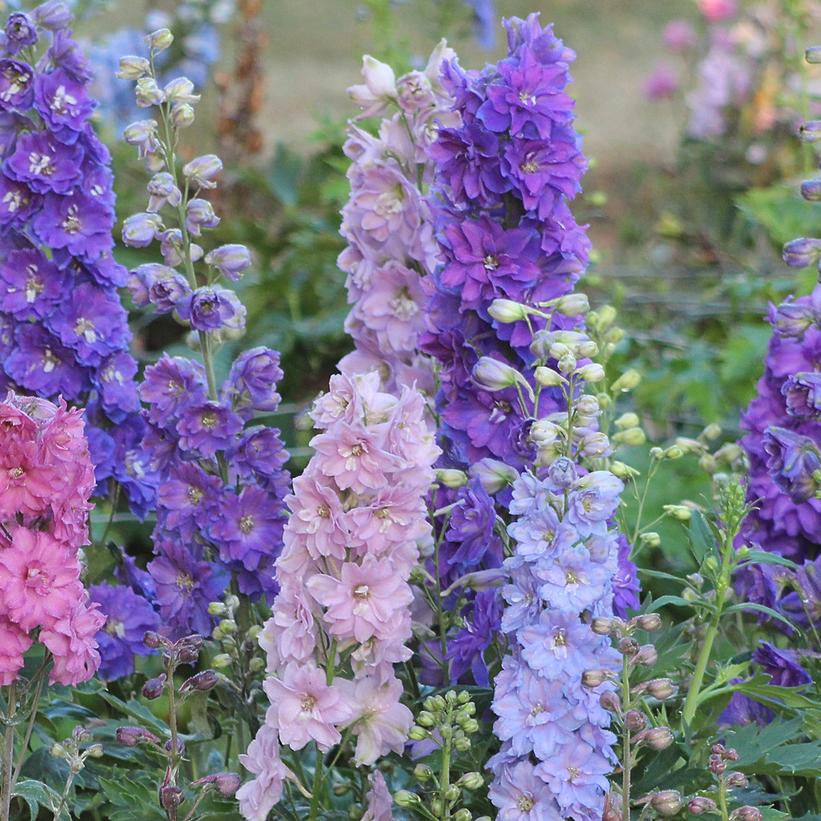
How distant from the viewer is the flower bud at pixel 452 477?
188 centimetres

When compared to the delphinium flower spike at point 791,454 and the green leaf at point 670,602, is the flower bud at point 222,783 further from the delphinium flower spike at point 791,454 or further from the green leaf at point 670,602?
the delphinium flower spike at point 791,454

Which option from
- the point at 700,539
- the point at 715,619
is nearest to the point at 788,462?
the point at 700,539

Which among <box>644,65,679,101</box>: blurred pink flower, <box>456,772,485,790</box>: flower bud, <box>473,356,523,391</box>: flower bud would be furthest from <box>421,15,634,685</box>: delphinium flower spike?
<box>644,65,679,101</box>: blurred pink flower

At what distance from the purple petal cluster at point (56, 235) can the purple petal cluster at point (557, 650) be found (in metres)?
0.83

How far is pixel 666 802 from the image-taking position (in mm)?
1636

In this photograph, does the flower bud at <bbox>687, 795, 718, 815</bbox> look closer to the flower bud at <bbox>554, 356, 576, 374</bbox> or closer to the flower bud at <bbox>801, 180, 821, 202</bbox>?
the flower bud at <bbox>554, 356, 576, 374</bbox>

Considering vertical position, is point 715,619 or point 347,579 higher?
point 347,579

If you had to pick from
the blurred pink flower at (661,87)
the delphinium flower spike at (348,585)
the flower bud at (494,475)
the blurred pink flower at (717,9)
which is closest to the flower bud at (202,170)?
the delphinium flower spike at (348,585)

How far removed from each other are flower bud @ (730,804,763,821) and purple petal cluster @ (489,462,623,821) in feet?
0.53

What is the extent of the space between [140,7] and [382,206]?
8443 millimetres

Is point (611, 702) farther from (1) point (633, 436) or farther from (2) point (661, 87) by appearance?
(2) point (661, 87)

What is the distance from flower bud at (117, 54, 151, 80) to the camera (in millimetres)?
2049

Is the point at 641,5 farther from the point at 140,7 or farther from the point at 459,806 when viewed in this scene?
the point at 459,806

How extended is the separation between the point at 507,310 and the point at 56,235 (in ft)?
2.47
